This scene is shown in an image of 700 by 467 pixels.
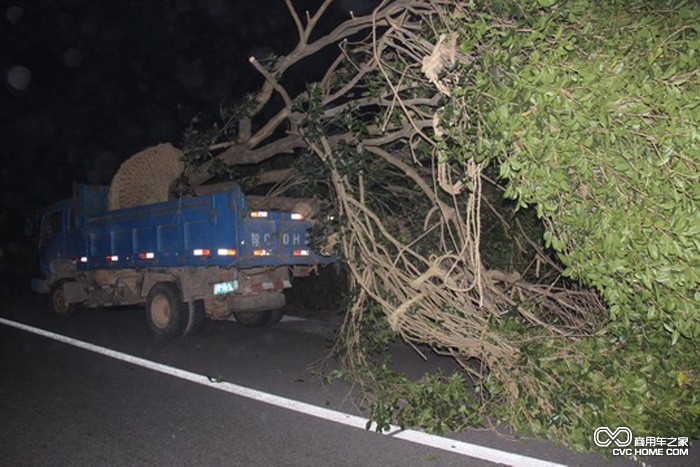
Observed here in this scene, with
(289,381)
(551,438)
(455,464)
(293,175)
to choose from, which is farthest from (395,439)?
(293,175)

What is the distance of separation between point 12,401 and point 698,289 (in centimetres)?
638

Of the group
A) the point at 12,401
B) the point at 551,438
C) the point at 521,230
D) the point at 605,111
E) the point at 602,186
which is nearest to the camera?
the point at 605,111

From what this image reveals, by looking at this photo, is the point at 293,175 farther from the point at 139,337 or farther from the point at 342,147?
the point at 139,337

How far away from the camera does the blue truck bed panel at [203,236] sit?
8.23 m

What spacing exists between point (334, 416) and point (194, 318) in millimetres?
4530

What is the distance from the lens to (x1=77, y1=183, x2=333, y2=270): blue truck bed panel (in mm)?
8234

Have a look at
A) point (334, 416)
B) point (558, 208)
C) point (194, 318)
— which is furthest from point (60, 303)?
point (558, 208)

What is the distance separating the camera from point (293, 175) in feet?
29.2

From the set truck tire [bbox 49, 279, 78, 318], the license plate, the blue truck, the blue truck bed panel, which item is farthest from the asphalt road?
truck tire [bbox 49, 279, 78, 318]

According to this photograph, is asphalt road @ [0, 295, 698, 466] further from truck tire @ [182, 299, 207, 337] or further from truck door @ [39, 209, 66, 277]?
truck door @ [39, 209, 66, 277]

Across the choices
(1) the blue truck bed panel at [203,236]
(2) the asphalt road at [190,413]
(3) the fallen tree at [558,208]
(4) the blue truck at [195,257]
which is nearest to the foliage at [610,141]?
(3) the fallen tree at [558,208]

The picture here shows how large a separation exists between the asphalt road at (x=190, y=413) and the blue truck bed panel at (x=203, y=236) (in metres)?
1.39

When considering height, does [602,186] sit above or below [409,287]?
above

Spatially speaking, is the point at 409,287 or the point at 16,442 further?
the point at 409,287
